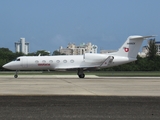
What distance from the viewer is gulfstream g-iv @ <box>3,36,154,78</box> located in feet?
135

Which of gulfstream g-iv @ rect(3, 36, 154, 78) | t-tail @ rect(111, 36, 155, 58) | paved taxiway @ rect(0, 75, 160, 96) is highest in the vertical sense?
t-tail @ rect(111, 36, 155, 58)

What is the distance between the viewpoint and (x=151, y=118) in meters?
9.73

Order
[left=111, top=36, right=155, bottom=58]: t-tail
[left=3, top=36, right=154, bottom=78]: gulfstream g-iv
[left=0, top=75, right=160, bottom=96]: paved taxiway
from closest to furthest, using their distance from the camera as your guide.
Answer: [left=0, top=75, right=160, bottom=96]: paved taxiway < [left=3, top=36, right=154, bottom=78]: gulfstream g-iv < [left=111, top=36, right=155, bottom=58]: t-tail

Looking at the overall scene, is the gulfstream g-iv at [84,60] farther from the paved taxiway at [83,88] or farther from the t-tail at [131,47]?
the paved taxiway at [83,88]

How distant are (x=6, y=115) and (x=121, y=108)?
397 centimetres

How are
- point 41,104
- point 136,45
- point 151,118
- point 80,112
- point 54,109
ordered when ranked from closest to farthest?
point 151,118, point 80,112, point 54,109, point 41,104, point 136,45

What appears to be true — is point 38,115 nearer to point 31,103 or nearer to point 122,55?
point 31,103

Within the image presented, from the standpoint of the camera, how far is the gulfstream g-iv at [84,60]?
135 feet

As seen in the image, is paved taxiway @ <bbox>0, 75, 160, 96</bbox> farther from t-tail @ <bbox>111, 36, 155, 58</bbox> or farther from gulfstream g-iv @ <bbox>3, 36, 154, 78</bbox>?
t-tail @ <bbox>111, 36, 155, 58</bbox>

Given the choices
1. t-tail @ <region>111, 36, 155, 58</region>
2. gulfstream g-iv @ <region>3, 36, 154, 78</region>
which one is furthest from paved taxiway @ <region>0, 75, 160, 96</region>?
t-tail @ <region>111, 36, 155, 58</region>

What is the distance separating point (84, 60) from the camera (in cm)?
4156

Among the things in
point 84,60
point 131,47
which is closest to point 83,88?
point 84,60

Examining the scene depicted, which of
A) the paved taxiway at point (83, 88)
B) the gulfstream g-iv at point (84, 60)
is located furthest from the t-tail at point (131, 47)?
the paved taxiway at point (83, 88)

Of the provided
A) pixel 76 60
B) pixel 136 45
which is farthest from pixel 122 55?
pixel 76 60
